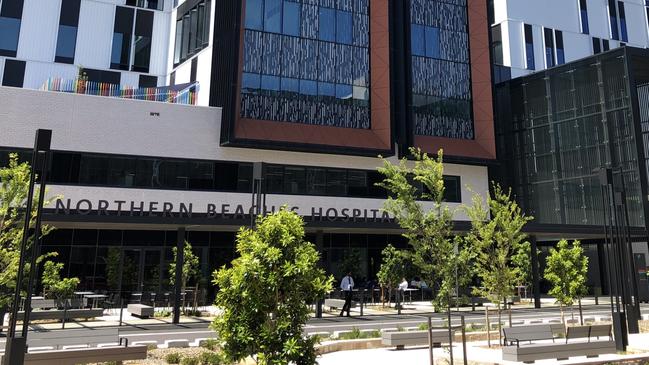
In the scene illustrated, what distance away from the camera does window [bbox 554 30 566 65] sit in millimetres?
55569

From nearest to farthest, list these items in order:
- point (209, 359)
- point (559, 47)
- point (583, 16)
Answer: point (209, 359), point (559, 47), point (583, 16)

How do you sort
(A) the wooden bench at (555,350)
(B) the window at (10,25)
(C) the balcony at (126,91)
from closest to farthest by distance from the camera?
(A) the wooden bench at (555,350), (C) the balcony at (126,91), (B) the window at (10,25)

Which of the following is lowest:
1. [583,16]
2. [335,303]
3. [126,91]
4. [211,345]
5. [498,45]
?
[211,345]

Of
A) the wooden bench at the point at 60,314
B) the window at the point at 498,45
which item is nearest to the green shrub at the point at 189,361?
the wooden bench at the point at 60,314

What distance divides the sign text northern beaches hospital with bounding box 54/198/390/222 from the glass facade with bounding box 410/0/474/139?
855 cm

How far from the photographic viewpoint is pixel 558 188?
42.3 metres

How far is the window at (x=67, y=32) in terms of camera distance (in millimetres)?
39938

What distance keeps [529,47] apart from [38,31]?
146 ft

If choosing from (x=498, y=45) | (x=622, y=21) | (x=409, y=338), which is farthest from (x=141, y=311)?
(x=622, y=21)

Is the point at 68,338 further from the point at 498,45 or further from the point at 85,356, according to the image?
the point at 498,45

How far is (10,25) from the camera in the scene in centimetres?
3912

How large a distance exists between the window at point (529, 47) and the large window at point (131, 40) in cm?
3611

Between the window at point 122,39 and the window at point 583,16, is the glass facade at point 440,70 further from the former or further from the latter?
the window at point 583,16

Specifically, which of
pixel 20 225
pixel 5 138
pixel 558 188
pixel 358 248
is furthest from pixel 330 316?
pixel 558 188
